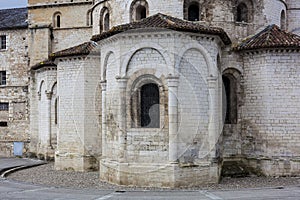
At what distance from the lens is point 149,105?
16406mm

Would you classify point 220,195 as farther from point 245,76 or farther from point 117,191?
point 245,76

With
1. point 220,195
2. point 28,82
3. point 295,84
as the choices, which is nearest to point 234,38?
point 295,84

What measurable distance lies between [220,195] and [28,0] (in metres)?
21.6

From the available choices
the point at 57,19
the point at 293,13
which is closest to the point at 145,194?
the point at 293,13

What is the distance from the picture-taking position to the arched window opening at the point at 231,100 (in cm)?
1950

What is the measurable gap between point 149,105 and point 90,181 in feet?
13.8

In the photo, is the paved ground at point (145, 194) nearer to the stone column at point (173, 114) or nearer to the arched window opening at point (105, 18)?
the stone column at point (173, 114)

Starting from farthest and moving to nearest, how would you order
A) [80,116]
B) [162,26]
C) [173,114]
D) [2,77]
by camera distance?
[2,77], [80,116], [173,114], [162,26]

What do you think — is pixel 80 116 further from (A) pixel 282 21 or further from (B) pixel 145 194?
(A) pixel 282 21

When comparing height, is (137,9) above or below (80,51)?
above

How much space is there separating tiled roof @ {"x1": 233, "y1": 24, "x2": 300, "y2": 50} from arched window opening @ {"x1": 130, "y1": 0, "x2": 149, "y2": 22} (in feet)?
15.2

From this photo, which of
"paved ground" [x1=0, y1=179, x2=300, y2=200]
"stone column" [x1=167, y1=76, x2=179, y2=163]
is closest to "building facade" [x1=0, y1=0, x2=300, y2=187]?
"stone column" [x1=167, y1=76, x2=179, y2=163]

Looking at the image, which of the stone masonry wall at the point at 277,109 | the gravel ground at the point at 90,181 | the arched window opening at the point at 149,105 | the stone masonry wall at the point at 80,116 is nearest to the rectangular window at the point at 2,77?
the stone masonry wall at the point at 80,116

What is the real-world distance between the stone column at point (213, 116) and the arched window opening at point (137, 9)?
5136 mm
